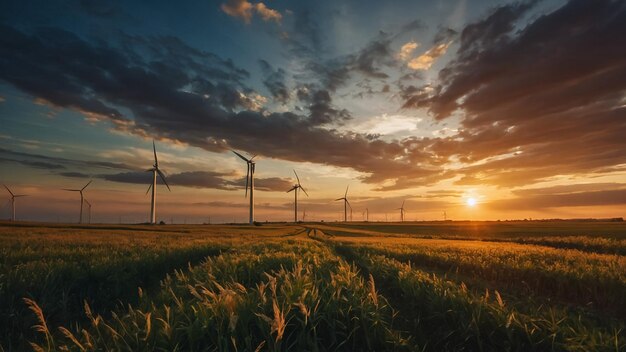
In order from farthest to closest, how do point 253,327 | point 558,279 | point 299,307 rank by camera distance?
point 558,279
point 299,307
point 253,327

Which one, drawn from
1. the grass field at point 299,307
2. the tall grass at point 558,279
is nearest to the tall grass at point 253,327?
the grass field at point 299,307

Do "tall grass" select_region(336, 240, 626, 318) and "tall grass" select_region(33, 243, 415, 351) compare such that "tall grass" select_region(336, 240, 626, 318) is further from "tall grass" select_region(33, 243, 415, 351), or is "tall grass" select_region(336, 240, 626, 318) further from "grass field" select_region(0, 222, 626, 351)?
"tall grass" select_region(33, 243, 415, 351)

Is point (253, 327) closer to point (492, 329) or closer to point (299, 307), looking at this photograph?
point (299, 307)

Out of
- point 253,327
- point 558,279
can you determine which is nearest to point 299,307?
point 253,327

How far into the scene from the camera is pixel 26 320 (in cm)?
852

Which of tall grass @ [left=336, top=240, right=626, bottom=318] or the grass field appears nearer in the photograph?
the grass field

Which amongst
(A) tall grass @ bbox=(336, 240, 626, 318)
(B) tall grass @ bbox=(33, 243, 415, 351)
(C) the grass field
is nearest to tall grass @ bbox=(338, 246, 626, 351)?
(C) the grass field

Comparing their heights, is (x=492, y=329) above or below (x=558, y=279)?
above

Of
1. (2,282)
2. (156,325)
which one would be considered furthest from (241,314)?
(2,282)

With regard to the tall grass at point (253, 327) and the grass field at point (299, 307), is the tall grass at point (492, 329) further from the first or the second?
the tall grass at point (253, 327)

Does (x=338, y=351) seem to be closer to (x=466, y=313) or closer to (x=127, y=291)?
(x=466, y=313)

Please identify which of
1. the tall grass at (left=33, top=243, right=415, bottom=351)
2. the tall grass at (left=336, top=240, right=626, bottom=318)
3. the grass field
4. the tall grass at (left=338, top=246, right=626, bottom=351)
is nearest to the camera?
the tall grass at (left=33, top=243, right=415, bottom=351)

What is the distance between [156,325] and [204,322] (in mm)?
917

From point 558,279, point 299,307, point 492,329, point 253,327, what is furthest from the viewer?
point 558,279
